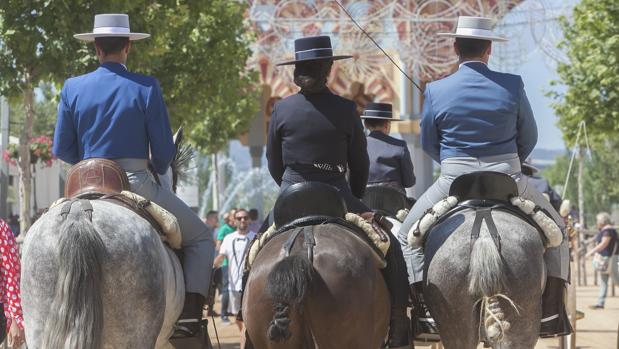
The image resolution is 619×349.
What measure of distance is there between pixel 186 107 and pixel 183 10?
401 centimetres

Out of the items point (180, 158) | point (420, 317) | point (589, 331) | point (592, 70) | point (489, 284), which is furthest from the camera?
point (592, 70)

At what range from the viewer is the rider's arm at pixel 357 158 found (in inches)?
345

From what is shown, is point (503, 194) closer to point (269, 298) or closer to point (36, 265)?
point (269, 298)

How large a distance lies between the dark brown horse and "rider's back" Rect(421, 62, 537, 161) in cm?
180

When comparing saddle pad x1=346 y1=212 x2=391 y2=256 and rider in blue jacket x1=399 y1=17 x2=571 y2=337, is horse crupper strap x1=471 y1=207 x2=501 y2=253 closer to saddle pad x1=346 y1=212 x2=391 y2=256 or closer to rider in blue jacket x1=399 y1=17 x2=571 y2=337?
saddle pad x1=346 y1=212 x2=391 y2=256

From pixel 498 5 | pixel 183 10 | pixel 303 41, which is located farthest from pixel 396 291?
pixel 498 5

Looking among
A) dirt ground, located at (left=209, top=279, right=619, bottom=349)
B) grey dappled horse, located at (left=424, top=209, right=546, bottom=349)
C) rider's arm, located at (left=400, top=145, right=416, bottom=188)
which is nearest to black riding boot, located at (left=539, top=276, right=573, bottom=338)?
grey dappled horse, located at (left=424, top=209, right=546, bottom=349)

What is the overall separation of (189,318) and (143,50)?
11627 mm

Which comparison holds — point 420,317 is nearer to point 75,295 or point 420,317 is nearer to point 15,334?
point 75,295

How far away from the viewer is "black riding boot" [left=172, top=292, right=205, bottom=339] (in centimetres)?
873

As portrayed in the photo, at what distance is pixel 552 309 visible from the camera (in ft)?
29.1

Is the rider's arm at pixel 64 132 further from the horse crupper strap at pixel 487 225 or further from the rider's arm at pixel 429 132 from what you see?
the horse crupper strap at pixel 487 225

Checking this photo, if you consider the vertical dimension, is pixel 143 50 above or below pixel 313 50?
below

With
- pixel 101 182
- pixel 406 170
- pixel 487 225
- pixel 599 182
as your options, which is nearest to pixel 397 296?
pixel 487 225
